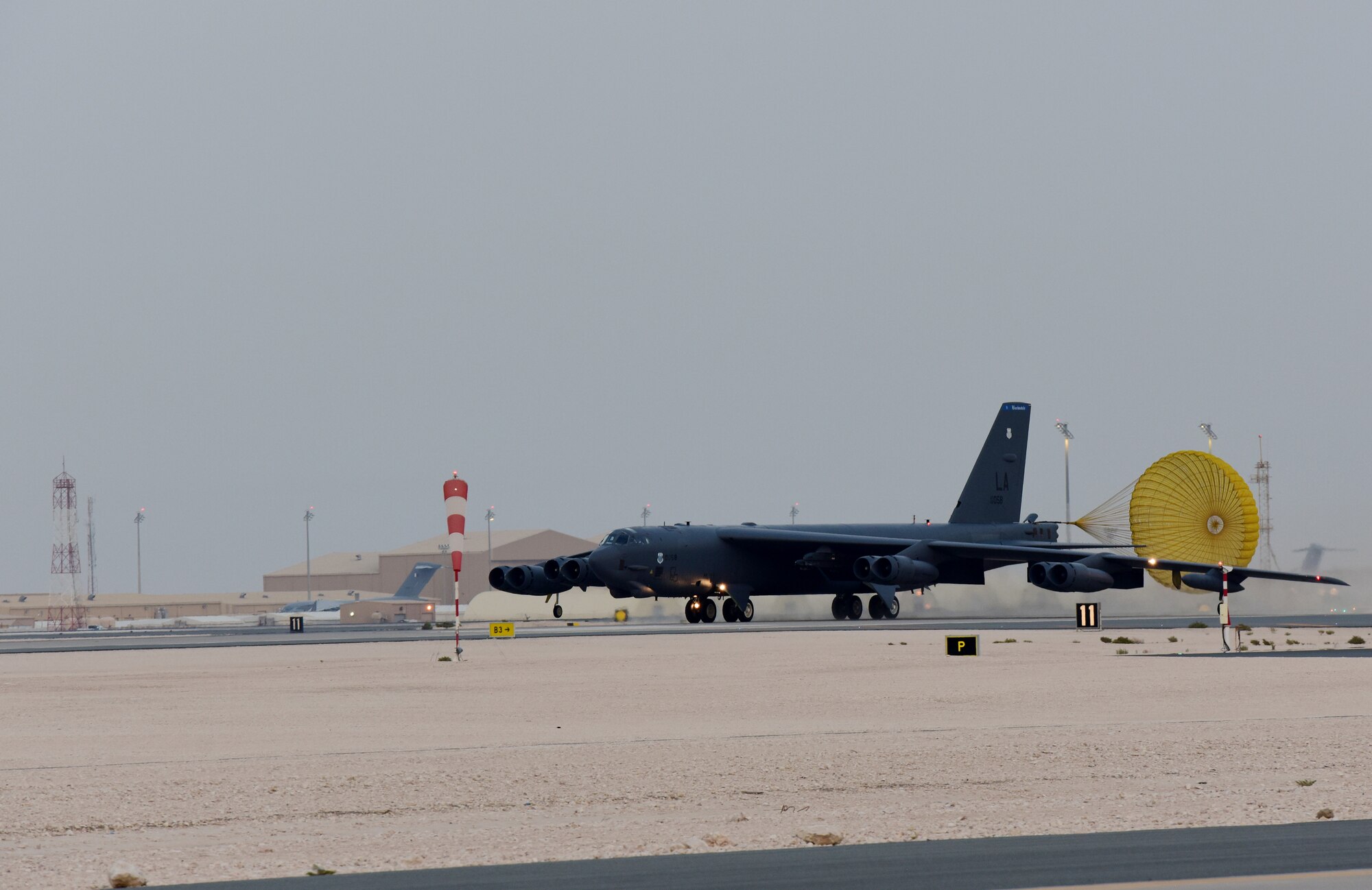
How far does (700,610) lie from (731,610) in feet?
4.22

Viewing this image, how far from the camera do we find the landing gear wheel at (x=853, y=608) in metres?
63.4

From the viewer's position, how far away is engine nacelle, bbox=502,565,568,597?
188 feet

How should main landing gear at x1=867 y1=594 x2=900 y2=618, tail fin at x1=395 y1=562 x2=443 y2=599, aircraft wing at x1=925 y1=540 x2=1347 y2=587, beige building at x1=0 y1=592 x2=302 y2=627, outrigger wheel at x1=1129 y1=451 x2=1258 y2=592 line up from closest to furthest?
aircraft wing at x1=925 y1=540 x2=1347 y2=587 → outrigger wheel at x1=1129 y1=451 x2=1258 y2=592 → main landing gear at x1=867 y1=594 x2=900 y2=618 → tail fin at x1=395 y1=562 x2=443 y2=599 → beige building at x1=0 y1=592 x2=302 y2=627

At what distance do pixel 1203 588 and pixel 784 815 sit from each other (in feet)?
175

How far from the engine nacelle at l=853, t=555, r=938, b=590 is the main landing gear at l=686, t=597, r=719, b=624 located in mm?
5535

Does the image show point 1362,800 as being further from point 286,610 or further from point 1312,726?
point 286,610

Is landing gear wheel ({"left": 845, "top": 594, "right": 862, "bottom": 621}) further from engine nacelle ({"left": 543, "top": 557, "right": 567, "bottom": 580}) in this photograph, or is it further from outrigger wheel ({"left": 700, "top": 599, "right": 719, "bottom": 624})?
engine nacelle ({"left": 543, "top": 557, "right": 567, "bottom": 580})

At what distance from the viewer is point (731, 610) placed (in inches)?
2386

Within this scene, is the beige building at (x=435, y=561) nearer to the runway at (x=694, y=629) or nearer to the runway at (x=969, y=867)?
the runway at (x=694, y=629)

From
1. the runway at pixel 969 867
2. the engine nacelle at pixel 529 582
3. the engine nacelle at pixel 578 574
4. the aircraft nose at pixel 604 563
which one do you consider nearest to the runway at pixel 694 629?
the engine nacelle at pixel 529 582

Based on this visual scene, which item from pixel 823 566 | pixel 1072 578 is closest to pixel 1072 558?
pixel 1072 578

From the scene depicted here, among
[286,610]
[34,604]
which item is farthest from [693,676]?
[34,604]

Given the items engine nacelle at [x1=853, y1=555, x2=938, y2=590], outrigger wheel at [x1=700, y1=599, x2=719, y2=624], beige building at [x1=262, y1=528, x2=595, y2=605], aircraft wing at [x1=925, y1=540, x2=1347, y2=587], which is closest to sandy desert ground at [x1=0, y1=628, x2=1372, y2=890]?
aircraft wing at [x1=925, y1=540, x2=1347, y2=587]

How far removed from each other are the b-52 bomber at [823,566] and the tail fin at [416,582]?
197 feet
